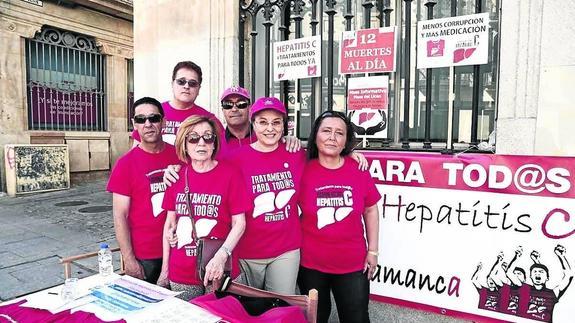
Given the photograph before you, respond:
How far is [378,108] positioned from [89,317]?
9.36ft

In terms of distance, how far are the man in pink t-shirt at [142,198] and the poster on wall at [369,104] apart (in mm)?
1843

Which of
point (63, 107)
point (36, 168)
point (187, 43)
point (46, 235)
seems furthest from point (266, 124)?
point (63, 107)

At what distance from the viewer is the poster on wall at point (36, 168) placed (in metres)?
10.2

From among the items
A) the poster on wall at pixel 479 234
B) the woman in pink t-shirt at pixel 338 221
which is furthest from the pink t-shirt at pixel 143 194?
the poster on wall at pixel 479 234

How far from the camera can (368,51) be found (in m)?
3.66

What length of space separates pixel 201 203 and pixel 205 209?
0.15ft

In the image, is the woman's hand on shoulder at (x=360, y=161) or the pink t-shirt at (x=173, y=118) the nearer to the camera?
the woman's hand on shoulder at (x=360, y=161)

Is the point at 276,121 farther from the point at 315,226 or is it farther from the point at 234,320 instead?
the point at 234,320

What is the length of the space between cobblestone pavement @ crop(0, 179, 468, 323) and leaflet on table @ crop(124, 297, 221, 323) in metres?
1.95

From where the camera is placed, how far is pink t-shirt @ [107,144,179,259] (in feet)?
9.09

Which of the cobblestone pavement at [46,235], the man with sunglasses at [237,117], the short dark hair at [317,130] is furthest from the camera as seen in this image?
the cobblestone pavement at [46,235]

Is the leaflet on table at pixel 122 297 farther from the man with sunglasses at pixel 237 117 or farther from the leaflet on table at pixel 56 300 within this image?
the man with sunglasses at pixel 237 117

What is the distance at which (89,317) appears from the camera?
194 centimetres

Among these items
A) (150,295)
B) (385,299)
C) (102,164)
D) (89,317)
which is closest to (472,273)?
(385,299)
